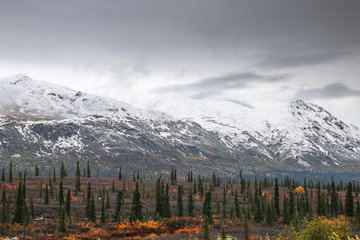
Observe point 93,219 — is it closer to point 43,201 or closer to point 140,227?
point 140,227

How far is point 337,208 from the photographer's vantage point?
100750mm

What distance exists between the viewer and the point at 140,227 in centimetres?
5734

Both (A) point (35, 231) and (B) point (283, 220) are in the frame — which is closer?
(A) point (35, 231)

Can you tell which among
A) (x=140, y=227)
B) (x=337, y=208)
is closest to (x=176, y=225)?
(x=140, y=227)

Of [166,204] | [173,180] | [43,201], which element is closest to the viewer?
[166,204]

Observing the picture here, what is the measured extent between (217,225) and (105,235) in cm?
2332

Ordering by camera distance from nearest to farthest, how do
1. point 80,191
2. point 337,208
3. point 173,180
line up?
point 337,208, point 80,191, point 173,180

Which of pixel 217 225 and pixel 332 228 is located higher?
pixel 332 228

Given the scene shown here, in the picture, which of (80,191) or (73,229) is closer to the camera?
(73,229)

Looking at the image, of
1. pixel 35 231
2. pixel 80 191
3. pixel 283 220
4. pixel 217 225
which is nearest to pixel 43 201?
pixel 80 191

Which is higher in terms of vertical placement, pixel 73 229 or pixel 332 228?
pixel 332 228

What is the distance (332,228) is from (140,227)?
4242 cm

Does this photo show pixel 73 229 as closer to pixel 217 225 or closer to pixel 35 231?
pixel 35 231

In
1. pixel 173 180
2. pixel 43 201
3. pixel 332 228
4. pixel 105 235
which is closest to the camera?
pixel 332 228
